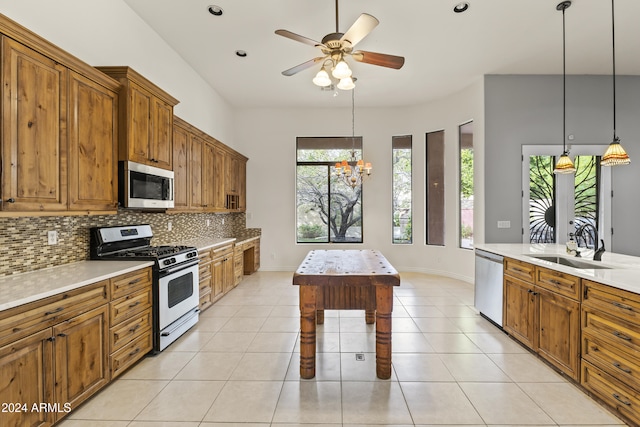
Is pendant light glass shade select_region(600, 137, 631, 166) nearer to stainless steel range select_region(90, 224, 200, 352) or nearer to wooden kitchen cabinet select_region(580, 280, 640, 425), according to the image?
wooden kitchen cabinet select_region(580, 280, 640, 425)

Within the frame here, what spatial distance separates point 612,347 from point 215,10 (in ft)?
15.2

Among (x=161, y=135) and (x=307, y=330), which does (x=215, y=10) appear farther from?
(x=307, y=330)

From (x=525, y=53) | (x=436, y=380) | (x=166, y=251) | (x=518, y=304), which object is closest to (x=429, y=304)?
(x=518, y=304)

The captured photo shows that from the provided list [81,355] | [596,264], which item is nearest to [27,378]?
[81,355]

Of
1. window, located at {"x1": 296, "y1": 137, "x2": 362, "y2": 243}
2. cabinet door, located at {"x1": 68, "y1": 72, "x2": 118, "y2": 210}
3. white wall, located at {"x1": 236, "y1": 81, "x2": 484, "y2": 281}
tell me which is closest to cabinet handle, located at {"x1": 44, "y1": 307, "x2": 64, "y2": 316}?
cabinet door, located at {"x1": 68, "y1": 72, "x2": 118, "y2": 210}

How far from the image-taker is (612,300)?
6.65 ft

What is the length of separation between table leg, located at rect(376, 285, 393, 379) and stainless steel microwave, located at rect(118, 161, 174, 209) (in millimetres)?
2344

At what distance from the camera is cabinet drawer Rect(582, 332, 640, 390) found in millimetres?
1875

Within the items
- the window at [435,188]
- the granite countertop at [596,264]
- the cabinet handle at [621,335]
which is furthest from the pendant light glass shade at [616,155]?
the window at [435,188]

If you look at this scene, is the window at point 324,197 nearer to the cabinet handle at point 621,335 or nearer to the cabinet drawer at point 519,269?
the cabinet drawer at point 519,269

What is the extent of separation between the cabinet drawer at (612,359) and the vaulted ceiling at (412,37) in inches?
132

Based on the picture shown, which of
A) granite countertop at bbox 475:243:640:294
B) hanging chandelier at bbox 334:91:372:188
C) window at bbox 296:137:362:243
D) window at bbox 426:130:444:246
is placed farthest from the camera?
window at bbox 296:137:362:243

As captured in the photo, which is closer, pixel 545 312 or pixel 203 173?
pixel 545 312

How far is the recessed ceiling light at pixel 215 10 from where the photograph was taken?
3.24 meters
